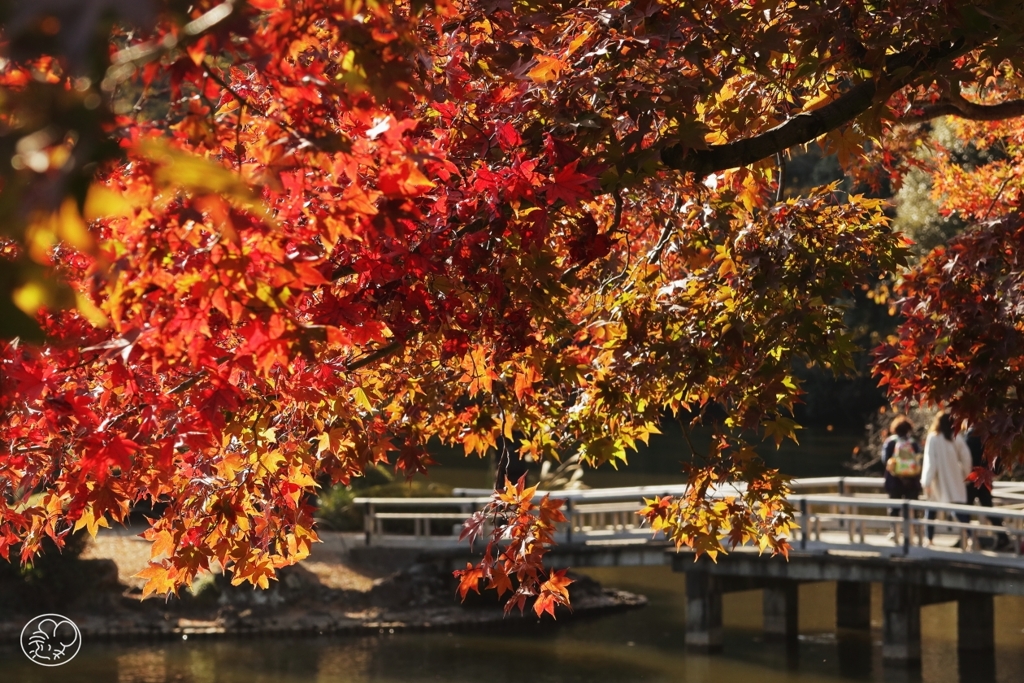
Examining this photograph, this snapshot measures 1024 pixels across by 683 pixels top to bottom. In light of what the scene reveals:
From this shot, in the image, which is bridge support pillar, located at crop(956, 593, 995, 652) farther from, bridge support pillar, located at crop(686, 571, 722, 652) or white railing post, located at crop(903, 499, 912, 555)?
bridge support pillar, located at crop(686, 571, 722, 652)

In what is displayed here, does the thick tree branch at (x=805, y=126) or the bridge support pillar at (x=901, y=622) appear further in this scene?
the bridge support pillar at (x=901, y=622)

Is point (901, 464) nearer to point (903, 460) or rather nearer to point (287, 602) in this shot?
point (903, 460)

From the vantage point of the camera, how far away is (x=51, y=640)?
14.0 m

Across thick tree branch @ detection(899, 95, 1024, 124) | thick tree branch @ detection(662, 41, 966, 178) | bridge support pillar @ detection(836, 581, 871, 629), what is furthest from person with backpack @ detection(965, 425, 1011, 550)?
thick tree branch @ detection(662, 41, 966, 178)

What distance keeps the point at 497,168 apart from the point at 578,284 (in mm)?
1221

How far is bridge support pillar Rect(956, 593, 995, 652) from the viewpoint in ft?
44.4

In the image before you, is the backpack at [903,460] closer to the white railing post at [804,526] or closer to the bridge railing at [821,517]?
the bridge railing at [821,517]

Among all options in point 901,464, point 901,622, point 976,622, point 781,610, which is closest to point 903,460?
point 901,464

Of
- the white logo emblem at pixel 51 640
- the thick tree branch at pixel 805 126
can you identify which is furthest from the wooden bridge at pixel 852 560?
the thick tree branch at pixel 805 126

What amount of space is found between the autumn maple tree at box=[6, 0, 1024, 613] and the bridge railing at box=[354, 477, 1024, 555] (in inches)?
242

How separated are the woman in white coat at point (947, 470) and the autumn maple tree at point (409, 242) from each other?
19.9 feet

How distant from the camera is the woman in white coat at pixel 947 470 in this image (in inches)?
502

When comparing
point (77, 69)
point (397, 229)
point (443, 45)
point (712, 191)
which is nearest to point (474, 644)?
point (712, 191)

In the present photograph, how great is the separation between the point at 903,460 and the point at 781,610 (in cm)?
238
